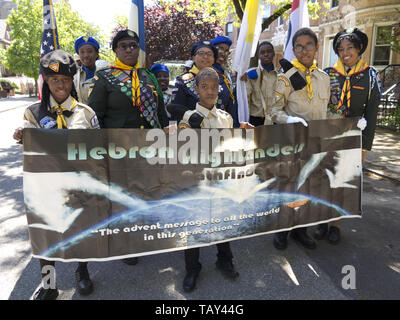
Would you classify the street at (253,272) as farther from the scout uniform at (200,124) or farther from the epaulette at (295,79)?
the epaulette at (295,79)

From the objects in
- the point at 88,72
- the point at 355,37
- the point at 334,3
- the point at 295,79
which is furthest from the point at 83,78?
the point at 334,3

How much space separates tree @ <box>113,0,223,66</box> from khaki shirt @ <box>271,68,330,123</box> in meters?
15.9

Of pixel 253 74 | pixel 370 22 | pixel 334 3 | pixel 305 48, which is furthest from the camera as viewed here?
pixel 334 3

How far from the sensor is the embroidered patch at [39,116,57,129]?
2523 millimetres

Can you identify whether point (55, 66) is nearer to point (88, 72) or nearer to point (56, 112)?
point (56, 112)

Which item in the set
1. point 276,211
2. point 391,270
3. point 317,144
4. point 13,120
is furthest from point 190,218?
point 13,120

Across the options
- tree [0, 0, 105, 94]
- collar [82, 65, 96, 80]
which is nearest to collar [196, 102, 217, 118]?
collar [82, 65, 96, 80]

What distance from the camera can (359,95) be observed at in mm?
3471

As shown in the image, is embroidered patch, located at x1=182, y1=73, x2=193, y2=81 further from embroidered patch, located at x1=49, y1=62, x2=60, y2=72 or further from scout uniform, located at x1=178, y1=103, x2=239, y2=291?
embroidered patch, located at x1=49, y1=62, x2=60, y2=72

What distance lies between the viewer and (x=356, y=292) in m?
2.78

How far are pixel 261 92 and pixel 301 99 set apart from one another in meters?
1.33

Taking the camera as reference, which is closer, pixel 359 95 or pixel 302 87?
pixel 302 87

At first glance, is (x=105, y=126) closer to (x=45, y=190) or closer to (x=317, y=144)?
(x=45, y=190)

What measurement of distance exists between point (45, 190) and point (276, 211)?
1.99 meters
